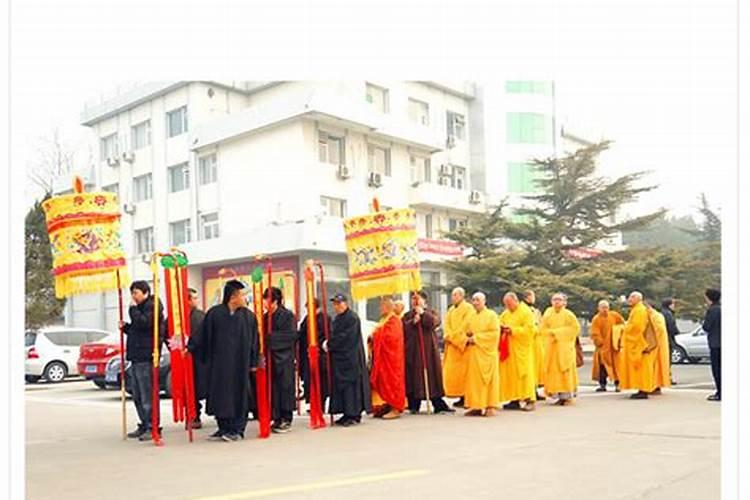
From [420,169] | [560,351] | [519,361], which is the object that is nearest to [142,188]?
[420,169]

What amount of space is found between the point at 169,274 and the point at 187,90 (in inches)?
481

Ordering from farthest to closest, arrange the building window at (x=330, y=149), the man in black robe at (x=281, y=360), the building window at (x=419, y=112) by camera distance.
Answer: the building window at (x=419, y=112), the building window at (x=330, y=149), the man in black robe at (x=281, y=360)

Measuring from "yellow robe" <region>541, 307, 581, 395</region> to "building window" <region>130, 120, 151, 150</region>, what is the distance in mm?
11299

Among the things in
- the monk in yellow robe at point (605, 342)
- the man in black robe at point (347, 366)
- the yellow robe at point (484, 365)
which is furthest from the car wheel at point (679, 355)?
the man in black robe at point (347, 366)

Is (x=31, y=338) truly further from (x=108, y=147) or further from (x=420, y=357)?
(x=420, y=357)

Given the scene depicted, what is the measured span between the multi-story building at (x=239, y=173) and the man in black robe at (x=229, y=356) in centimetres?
922

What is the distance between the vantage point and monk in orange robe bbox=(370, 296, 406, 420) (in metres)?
9.16

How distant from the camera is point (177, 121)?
19.0 meters

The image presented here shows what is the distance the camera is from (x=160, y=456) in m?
6.76

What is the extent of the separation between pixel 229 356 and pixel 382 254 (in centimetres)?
182

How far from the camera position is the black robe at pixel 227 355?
24.6 ft

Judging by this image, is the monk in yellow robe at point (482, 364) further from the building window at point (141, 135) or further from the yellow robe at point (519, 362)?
the building window at point (141, 135)

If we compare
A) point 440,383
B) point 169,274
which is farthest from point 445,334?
point 169,274
